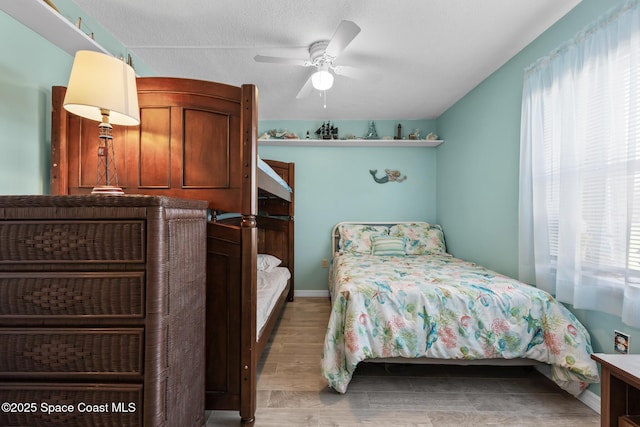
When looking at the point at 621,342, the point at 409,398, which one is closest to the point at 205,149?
the point at 409,398

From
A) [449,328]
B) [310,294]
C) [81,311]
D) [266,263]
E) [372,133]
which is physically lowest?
[310,294]

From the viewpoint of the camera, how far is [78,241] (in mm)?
979

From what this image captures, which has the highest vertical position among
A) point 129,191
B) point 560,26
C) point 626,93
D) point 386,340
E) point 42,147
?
point 560,26

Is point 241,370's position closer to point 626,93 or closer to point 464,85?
point 626,93

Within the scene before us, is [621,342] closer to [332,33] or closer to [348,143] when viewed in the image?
[332,33]

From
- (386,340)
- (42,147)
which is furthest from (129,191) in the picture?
(386,340)

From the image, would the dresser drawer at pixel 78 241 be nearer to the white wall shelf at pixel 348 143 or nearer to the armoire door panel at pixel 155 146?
the armoire door panel at pixel 155 146

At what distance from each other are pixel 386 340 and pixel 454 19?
6.86ft

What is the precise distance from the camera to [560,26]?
6.34ft

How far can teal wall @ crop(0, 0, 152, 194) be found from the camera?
134 cm

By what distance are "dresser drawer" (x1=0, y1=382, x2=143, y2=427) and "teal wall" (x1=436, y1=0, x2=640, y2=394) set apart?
230cm

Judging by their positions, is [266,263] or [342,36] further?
[266,263]

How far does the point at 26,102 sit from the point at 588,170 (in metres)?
3.02

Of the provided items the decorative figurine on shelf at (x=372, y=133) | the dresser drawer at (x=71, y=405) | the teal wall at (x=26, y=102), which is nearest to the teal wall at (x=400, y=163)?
the teal wall at (x=26, y=102)
